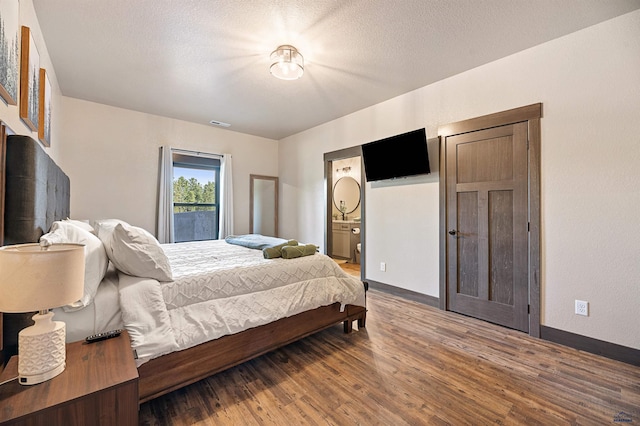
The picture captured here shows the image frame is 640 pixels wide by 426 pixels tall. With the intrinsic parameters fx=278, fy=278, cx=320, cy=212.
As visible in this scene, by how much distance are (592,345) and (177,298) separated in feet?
10.7

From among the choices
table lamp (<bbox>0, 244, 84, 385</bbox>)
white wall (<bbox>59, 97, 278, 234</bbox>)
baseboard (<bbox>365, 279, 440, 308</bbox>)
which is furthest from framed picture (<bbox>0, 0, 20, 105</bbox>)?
baseboard (<bbox>365, 279, 440, 308</bbox>)

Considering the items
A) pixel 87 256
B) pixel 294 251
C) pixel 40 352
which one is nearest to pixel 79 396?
pixel 40 352

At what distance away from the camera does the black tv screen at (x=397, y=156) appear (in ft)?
11.0

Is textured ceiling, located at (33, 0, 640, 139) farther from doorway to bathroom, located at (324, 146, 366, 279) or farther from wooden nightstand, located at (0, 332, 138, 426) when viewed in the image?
doorway to bathroom, located at (324, 146, 366, 279)

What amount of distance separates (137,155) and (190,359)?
372cm

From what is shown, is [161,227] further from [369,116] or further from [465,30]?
[465,30]

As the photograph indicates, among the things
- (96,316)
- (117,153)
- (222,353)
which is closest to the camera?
(96,316)

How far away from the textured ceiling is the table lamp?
2.00 m

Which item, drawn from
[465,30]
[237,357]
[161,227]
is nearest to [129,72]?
[161,227]

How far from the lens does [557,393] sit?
1.81 metres

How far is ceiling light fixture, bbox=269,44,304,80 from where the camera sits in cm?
259

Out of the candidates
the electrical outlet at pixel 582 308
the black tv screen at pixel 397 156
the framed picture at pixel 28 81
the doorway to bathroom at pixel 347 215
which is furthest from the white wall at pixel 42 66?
the doorway to bathroom at pixel 347 215

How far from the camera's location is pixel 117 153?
13.5 feet

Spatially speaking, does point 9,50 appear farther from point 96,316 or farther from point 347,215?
point 347,215
